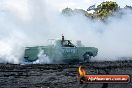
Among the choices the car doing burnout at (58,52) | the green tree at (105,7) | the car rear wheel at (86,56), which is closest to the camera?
the car doing burnout at (58,52)

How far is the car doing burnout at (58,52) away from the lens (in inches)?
1142

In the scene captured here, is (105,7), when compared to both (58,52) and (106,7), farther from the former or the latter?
(58,52)

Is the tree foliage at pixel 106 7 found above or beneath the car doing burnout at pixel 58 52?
above

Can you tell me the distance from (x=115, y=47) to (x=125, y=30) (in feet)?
12.5

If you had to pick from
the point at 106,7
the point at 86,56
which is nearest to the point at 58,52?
the point at 86,56

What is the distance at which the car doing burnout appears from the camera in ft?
95.1

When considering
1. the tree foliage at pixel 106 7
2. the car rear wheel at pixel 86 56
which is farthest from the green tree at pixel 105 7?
the car rear wheel at pixel 86 56

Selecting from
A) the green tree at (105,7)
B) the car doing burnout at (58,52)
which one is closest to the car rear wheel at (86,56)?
the car doing burnout at (58,52)

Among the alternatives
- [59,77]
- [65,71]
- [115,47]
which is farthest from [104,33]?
[59,77]

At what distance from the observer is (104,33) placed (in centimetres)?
4066

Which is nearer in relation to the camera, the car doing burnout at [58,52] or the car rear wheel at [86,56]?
the car doing burnout at [58,52]

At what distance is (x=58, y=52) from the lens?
1154 inches

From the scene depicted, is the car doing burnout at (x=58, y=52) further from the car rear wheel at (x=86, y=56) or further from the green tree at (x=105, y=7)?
the green tree at (x=105, y=7)

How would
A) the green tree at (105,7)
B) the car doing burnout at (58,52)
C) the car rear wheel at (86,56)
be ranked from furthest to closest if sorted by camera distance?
the green tree at (105,7) < the car rear wheel at (86,56) < the car doing burnout at (58,52)
